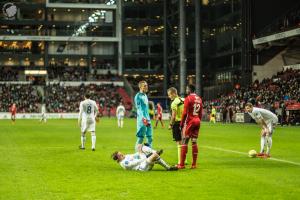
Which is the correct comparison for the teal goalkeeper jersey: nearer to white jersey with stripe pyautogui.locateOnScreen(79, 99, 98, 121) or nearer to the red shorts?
the red shorts

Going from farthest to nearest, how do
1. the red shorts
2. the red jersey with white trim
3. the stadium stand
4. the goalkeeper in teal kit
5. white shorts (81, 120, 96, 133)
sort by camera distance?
the stadium stand < white shorts (81, 120, 96, 133) < the goalkeeper in teal kit < the red shorts < the red jersey with white trim

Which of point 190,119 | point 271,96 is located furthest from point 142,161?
point 271,96

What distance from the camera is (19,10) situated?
115375 mm

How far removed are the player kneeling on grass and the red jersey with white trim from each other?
1335 mm

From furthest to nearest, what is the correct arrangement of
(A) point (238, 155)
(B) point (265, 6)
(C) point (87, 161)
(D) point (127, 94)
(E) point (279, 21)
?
1. (D) point (127, 94)
2. (B) point (265, 6)
3. (E) point (279, 21)
4. (A) point (238, 155)
5. (C) point (87, 161)

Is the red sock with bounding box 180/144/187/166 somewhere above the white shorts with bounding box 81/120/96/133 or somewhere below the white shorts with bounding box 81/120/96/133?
below

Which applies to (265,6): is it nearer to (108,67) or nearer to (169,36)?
(169,36)

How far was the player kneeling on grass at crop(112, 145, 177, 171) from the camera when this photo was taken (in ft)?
56.3

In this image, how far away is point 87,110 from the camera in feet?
82.4

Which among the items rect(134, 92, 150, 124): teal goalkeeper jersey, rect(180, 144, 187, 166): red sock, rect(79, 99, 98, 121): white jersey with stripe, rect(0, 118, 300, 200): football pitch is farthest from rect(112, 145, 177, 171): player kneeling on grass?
rect(79, 99, 98, 121): white jersey with stripe

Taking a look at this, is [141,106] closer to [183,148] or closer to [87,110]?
[183,148]

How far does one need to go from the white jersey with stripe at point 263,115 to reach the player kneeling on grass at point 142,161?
469 centimetres

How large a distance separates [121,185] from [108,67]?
344 feet

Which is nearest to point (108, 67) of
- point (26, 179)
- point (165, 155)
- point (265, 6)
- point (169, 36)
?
point (169, 36)
